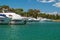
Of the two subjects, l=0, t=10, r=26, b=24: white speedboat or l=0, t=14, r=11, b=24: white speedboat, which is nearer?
l=0, t=14, r=11, b=24: white speedboat

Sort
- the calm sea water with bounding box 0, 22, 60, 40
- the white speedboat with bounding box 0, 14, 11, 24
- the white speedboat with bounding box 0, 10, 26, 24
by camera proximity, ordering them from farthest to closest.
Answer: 1. the white speedboat with bounding box 0, 10, 26, 24
2. the white speedboat with bounding box 0, 14, 11, 24
3. the calm sea water with bounding box 0, 22, 60, 40

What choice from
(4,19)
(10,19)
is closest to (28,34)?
(4,19)

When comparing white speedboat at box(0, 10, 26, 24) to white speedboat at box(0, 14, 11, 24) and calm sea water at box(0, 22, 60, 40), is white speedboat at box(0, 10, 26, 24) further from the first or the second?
calm sea water at box(0, 22, 60, 40)

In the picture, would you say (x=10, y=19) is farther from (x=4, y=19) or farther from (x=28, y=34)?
(x=28, y=34)

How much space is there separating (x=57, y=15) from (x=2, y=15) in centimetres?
9164

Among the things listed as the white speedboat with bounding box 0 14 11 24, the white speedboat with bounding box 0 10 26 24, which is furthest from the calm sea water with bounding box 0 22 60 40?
the white speedboat with bounding box 0 10 26 24

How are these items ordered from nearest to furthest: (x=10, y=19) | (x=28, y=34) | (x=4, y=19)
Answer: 1. (x=28, y=34)
2. (x=4, y=19)
3. (x=10, y=19)

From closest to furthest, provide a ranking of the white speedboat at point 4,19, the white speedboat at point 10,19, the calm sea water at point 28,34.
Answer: the calm sea water at point 28,34 → the white speedboat at point 4,19 → the white speedboat at point 10,19

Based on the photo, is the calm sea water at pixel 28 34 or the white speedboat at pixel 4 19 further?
the white speedboat at pixel 4 19

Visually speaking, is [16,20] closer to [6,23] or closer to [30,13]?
[6,23]

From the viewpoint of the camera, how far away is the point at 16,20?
255 feet

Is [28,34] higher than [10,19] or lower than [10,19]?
lower

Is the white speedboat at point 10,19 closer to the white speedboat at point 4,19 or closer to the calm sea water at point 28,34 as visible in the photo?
the white speedboat at point 4,19

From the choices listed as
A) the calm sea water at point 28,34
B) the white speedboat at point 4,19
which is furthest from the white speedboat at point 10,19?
the calm sea water at point 28,34
